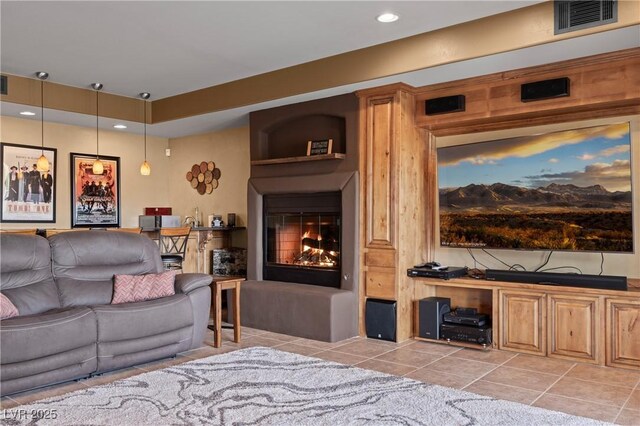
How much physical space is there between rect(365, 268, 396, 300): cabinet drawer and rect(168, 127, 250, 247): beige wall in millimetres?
2604

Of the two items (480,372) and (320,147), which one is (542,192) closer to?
(480,372)

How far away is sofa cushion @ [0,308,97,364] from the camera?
3363 mm

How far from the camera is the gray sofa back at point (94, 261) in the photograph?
14.0ft

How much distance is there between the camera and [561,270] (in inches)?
189

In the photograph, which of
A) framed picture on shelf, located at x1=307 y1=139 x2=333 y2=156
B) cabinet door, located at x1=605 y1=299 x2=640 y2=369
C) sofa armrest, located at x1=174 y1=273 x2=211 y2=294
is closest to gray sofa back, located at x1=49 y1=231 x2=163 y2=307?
sofa armrest, located at x1=174 y1=273 x2=211 y2=294

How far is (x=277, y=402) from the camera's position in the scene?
3.35 metres

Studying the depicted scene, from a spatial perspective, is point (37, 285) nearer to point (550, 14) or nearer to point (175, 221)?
point (175, 221)

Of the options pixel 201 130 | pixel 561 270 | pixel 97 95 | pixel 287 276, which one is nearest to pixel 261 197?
pixel 287 276

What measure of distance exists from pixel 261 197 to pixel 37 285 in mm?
2791

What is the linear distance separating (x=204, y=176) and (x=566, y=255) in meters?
5.14

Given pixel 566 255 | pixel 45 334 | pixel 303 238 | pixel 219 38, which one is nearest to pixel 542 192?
pixel 566 255

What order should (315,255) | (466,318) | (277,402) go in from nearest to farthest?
(277,402)
(466,318)
(315,255)

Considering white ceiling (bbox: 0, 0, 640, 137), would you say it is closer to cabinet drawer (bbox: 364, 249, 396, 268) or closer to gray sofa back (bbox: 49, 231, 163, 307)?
cabinet drawer (bbox: 364, 249, 396, 268)

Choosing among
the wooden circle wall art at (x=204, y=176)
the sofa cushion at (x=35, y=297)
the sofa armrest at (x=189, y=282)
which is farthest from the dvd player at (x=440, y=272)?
the wooden circle wall art at (x=204, y=176)
